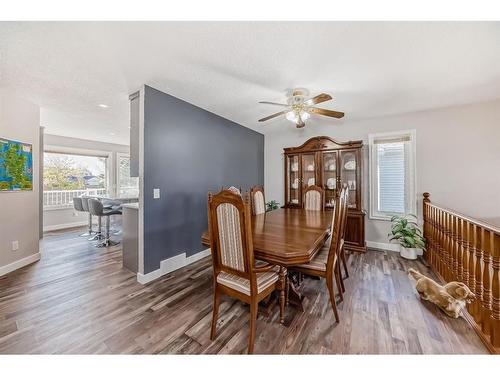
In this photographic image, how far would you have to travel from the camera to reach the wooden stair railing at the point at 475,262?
1.47 metres

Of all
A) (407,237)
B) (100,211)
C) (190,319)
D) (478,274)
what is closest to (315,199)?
(407,237)

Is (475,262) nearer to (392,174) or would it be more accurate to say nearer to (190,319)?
(392,174)

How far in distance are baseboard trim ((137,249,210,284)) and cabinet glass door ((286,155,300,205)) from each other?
2.19m

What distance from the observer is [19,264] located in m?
2.81

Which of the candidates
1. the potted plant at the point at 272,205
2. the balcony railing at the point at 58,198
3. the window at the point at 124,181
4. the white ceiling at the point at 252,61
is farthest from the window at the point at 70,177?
the potted plant at the point at 272,205

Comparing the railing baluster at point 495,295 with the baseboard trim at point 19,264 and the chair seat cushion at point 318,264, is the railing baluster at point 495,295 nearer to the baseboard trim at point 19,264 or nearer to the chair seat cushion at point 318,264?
Result: the chair seat cushion at point 318,264

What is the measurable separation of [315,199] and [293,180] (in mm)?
1186

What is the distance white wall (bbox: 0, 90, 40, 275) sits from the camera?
2.64 meters

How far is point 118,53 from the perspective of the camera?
6.13 feet

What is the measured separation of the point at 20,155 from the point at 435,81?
546 cm
